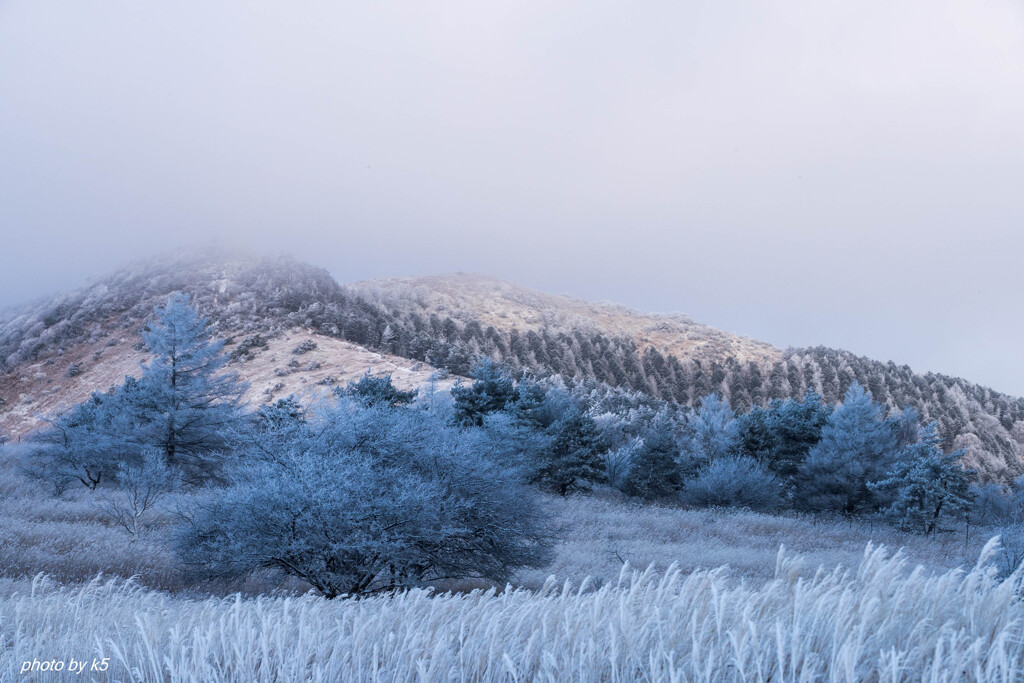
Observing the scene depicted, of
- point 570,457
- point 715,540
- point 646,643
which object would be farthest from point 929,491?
point 646,643

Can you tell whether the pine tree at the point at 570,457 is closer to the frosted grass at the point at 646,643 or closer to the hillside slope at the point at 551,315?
the frosted grass at the point at 646,643

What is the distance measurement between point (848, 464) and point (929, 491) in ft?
17.8

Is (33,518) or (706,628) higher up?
(706,628)

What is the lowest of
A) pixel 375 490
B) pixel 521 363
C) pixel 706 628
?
pixel 521 363

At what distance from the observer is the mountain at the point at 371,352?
45188 millimetres

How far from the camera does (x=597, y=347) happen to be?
98000 millimetres

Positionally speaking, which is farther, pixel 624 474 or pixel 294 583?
pixel 624 474

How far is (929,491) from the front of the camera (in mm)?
24391

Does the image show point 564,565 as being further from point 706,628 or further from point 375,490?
point 706,628

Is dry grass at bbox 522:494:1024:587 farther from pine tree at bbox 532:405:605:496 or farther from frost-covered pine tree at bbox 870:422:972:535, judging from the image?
pine tree at bbox 532:405:605:496

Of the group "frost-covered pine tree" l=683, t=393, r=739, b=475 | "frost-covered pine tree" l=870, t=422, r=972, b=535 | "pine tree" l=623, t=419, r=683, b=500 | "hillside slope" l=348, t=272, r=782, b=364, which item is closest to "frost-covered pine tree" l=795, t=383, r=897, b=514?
"frost-covered pine tree" l=870, t=422, r=972, b=535

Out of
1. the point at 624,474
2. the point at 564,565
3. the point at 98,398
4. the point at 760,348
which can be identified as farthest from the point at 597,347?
the point at 564,565

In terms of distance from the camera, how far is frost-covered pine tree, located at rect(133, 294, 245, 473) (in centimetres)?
2327

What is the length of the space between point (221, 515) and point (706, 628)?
9357 millimetres
